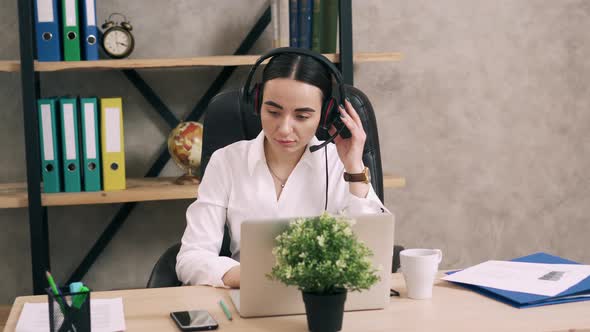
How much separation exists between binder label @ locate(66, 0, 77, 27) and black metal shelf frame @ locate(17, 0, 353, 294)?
111 millimetres

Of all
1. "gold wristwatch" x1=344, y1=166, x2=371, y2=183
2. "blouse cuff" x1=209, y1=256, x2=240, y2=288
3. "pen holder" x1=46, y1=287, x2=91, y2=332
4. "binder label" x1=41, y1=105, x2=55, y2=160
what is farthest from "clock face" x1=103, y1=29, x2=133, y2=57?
"pen holder" x1=46, y1=287, x2=91, y2=332

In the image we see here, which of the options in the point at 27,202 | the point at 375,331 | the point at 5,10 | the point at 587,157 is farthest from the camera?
the point at 587,157

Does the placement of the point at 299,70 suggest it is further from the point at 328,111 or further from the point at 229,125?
the point at 229,125

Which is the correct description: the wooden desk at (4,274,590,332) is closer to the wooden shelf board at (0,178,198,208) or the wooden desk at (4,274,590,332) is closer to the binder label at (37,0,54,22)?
the wooden shelf board at (0,178,198,208)

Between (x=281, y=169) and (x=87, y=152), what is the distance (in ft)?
2.94

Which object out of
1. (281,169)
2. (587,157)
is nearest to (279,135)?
(281,169)

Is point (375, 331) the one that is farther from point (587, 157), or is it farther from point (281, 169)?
point (587, 157)

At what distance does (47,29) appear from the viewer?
93.0 inches

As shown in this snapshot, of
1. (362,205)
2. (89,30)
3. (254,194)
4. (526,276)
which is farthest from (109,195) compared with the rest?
(526,276)

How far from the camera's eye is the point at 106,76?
271 centimetres

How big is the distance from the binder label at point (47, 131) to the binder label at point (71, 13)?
273 mm

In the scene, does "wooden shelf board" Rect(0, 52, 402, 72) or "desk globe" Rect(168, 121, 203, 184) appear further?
"desk globe" Rect(168, 121, 203, 184)

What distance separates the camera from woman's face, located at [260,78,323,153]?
160 cm

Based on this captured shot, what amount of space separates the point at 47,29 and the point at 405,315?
5.32 feet
